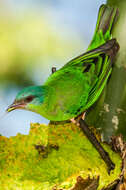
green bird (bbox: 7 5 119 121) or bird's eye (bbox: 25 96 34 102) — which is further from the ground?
green bird (bbox: 7 5 119 121)

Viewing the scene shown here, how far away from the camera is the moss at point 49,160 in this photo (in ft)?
2.85

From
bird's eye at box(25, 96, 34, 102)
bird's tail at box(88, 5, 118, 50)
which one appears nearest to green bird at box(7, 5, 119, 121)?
bird's tail at box(88, 5, 118, 50)

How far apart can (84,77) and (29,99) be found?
0.35m

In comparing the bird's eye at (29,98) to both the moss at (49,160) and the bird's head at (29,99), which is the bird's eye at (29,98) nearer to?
the bird's head at (29,99)

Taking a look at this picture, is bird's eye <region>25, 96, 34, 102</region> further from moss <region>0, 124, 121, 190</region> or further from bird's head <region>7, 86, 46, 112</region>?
moss <region>0, 124, 121, 190</region>

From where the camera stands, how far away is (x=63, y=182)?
879mm

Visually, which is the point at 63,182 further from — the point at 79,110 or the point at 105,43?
the point at 105,43

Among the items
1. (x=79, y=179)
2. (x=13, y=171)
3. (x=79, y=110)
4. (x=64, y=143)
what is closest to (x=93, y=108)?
(x=79, y=110)

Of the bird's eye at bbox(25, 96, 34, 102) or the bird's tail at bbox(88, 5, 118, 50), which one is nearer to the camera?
the bird's eye at bbox(25, 96, 34, 102)

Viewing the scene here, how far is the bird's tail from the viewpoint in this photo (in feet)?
3.77

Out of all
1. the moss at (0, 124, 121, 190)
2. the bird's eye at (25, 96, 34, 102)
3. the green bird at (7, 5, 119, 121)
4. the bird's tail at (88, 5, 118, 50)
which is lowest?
the moss at (0, 124, 121, 190)

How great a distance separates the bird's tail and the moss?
0.45 metres

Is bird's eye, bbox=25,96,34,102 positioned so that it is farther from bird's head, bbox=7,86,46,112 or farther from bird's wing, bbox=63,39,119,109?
bird's wing, bbox=63,39,119,109

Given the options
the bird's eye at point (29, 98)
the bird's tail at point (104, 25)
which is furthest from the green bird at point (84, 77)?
the bird's eye at point (29, 98)
